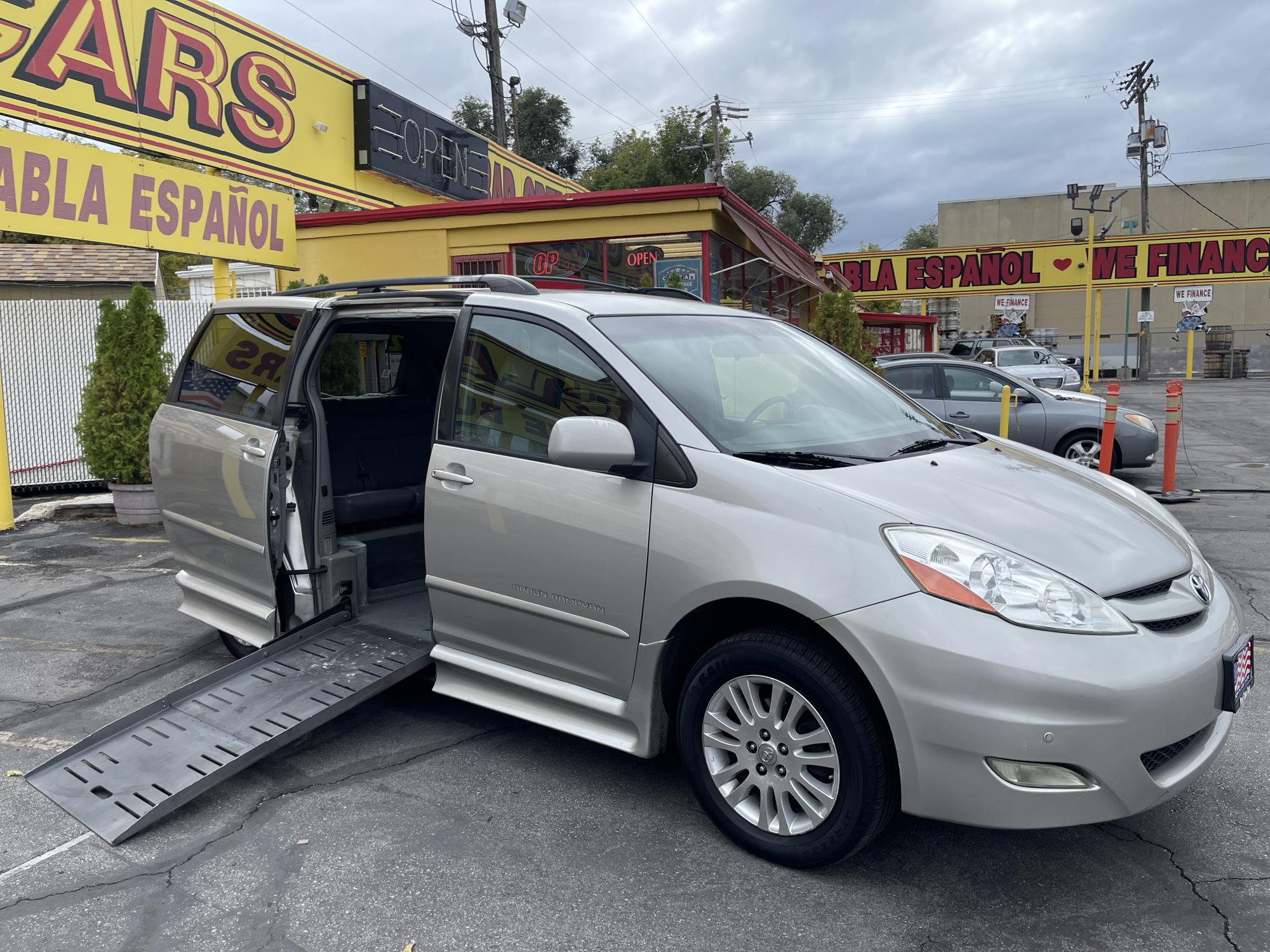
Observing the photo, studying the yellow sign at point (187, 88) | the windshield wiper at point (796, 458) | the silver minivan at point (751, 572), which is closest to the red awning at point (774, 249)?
the yellow sign at point (187, 88)

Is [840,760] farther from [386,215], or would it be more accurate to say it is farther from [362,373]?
[386,215]

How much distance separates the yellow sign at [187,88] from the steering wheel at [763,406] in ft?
26.9

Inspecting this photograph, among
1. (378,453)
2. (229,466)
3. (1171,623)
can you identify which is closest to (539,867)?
(1171,623)

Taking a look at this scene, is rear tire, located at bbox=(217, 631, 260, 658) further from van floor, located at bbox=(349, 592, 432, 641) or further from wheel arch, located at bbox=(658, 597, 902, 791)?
wheel arch, located at bbox=(658, 597, 902, 791)

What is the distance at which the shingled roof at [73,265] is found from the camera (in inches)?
706

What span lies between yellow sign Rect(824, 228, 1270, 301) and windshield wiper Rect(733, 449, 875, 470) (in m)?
30.0

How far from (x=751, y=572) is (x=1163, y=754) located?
1.27 m

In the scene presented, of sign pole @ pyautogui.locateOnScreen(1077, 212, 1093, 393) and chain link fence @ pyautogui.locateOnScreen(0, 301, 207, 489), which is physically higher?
sign pole @ pyautogui.locateOnScreen(1077, 212, 1093, 393)

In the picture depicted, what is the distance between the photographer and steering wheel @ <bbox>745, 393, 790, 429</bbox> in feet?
11.5

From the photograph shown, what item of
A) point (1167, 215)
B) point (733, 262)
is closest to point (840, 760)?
point (733, 262)

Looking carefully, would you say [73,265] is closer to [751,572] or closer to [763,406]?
[763,406]

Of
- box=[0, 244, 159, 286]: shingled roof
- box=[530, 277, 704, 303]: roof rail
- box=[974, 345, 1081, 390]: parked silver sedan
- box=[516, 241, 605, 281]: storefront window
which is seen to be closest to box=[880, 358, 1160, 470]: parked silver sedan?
box=[516, 241, 605, 281]: storefront window

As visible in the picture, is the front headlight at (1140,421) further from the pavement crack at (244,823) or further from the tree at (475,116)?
the tree at (475,116)

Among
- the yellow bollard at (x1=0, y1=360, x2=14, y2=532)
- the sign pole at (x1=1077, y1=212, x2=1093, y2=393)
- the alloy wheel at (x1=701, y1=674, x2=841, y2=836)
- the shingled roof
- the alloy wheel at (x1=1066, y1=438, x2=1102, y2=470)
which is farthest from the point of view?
the sign pole at (x1=1077, y1=212, x2=1093, y2=393)
